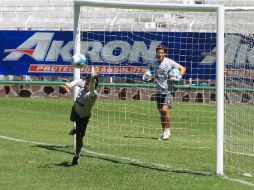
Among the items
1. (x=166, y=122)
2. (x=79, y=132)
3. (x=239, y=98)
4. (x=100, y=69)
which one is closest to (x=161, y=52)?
(x=166, y=122)

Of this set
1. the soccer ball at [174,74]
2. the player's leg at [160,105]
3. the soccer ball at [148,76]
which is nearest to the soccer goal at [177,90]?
the player's leg at [160,105]

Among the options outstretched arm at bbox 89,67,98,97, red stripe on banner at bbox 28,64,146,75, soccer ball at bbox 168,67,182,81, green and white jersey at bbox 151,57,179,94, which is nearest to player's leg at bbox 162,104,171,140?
green and white jersey at bbox 151,57,179,94

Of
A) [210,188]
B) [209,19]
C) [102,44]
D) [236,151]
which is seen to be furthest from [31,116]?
[210,188]

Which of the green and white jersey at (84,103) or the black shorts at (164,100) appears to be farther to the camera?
the black shorts at (164,100)

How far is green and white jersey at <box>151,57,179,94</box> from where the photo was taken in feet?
52.7

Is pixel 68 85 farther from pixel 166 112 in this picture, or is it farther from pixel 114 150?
pixel 166 112

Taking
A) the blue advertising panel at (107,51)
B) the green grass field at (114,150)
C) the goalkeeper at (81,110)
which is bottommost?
the green grass field at (114,150)

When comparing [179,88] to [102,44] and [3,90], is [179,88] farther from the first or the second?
[3,90]

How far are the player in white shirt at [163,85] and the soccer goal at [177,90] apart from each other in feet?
1.46

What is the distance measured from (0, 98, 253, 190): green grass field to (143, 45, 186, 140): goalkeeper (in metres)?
0.46

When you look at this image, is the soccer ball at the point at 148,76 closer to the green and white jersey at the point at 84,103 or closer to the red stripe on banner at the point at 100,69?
the green and white jersey at the point at 84,103

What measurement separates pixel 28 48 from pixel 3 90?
1727mm

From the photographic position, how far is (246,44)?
14.5 meters

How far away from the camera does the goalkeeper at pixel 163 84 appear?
15.9m
